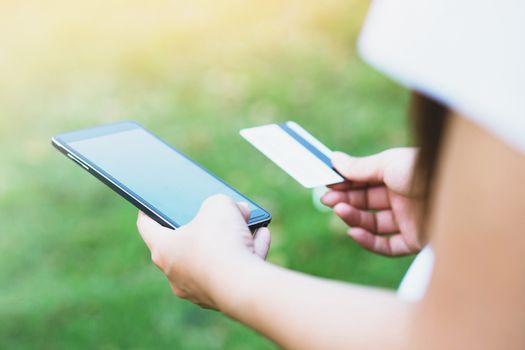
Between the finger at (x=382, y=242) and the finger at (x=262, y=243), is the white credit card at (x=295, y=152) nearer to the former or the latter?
the finger at (x=382, y=242)

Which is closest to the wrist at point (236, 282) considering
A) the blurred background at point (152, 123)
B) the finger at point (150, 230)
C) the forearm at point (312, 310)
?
the forearm at point (312, 310)

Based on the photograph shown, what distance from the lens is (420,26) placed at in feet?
2.91

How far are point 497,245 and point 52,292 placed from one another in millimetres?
2202

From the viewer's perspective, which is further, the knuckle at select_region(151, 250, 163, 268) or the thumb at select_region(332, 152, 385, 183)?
the thumb at select_region(332, 152, 385, 183)

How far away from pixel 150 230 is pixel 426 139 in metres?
0.68

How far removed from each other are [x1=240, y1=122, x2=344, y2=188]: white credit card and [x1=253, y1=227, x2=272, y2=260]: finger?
10.6 inches

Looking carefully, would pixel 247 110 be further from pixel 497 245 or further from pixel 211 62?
pixel 497 245

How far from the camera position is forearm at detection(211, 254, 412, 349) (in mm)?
1034

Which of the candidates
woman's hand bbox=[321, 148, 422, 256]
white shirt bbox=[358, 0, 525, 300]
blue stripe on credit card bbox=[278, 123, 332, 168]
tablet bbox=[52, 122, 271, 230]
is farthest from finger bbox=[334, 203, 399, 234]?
white shirt bbox=[358, 0, 525, 300]

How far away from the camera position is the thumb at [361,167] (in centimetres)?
172

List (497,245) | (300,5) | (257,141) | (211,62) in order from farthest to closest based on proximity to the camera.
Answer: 1. (300,5)
2. (211,62)
3. (257,141)
4. (497,245)

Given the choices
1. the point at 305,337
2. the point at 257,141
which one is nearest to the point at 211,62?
the point at 257,141

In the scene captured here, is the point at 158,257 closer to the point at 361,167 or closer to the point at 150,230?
the point at 150,230

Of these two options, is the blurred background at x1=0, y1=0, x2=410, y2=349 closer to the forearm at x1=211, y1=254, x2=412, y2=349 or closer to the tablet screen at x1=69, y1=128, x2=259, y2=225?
the tablet screen at x1=69, y1=128, x2=259, y2=225
